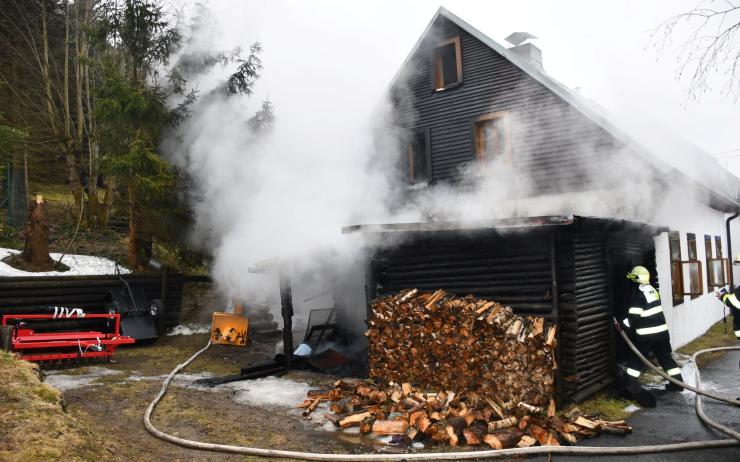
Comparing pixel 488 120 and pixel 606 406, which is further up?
pixel 488 120

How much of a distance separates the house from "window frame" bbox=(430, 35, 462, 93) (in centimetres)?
4

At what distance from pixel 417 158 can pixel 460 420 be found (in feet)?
36.0

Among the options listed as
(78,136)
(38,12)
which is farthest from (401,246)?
(38,12)

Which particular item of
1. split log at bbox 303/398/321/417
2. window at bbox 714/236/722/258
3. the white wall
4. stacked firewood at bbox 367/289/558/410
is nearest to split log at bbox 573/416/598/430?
stacked firewood at bbox 367/289/558/410

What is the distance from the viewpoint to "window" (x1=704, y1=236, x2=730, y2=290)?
44.7 feet

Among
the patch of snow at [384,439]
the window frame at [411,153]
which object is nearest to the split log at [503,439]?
the patch of snow at [384,439]

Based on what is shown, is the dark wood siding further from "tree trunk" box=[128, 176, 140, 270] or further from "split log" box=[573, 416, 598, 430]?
"tree trunk" box=[128, 176, 140, 270]

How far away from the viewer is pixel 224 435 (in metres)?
5.57

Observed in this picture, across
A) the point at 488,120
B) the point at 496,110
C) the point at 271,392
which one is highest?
the point at 496,110

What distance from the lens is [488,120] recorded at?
A: 1404 centimetres

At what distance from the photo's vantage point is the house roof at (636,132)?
1095 cm

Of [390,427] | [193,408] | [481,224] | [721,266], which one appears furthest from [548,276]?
[721,266]

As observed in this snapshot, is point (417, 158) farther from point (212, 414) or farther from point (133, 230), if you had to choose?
point (212, 414)

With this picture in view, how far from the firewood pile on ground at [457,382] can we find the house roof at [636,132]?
266 inches
